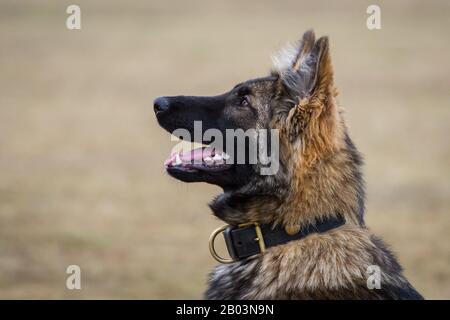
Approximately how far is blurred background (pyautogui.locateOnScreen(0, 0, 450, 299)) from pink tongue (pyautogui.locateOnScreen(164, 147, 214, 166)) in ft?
4.68

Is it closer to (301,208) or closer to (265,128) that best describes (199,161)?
(265,128)

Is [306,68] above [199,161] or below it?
above

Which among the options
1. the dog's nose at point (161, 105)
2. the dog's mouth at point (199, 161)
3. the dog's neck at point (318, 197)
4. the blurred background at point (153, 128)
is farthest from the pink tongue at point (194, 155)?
the blurred background at point (153, 128)

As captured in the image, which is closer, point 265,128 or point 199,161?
point 265,128

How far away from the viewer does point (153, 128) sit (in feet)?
57.6

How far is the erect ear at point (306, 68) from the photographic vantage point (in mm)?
4887

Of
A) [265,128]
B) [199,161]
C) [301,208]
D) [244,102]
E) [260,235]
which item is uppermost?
[244,102]

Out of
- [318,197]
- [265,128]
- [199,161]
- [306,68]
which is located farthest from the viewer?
[199,161]

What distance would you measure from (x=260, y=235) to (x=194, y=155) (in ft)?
2.65

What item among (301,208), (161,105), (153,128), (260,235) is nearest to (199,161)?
(161,105)

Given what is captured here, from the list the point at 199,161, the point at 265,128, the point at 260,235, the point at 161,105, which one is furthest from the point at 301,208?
the point at 161,105

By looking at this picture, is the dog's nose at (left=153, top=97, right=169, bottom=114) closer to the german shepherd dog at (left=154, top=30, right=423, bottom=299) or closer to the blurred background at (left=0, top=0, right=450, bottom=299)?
the german shepherd dog at (left=154, top=30, right=423, bottom=299)

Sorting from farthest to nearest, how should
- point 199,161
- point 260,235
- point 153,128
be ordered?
point 153,128
point 199,161
point 260,235

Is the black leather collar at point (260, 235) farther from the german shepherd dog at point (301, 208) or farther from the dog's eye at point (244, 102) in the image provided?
the dog's eye at point (244, 102)
